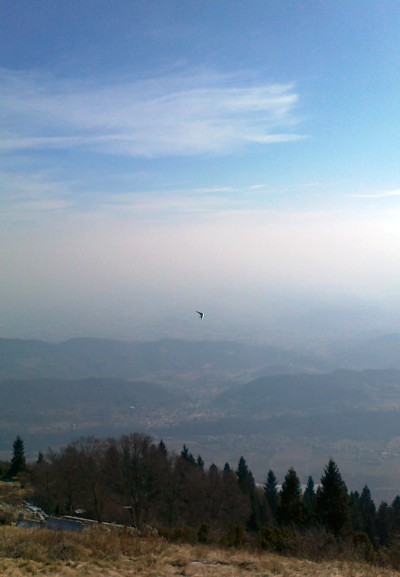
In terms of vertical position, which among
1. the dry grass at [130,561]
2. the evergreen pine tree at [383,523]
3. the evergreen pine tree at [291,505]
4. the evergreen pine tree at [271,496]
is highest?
the dry grass at [130,561]

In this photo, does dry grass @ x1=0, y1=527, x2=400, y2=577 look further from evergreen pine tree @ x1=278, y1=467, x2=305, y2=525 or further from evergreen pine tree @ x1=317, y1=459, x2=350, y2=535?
evergreen pine tree @ x1=317, y1=459, x2=350, y2=535

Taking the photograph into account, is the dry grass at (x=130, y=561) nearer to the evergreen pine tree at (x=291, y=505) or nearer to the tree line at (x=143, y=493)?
the tree line at (x=143, y=493)

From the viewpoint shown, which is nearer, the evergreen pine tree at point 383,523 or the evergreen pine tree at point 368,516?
the evergreen pine tree at point 368,516

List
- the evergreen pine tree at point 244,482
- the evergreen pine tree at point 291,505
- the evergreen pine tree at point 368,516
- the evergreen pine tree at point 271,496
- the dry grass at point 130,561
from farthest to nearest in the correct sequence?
the evergreen pine tree at point 271,496
the evergreen pine tree at point 244,482
the evergreen pine tree at point 368,516
the evergreen pine tree at point 291,505
the dry grass at point 130,561

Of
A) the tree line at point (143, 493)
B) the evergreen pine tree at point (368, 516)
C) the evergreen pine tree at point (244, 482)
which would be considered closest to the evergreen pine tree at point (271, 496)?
the evergreen pine tree at point (244, 482)

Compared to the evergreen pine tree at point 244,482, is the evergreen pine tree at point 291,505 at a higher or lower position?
higher

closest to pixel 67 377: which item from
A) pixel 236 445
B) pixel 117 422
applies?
pixel 117 422

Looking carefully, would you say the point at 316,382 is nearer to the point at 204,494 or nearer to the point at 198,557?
the point at 204,494
